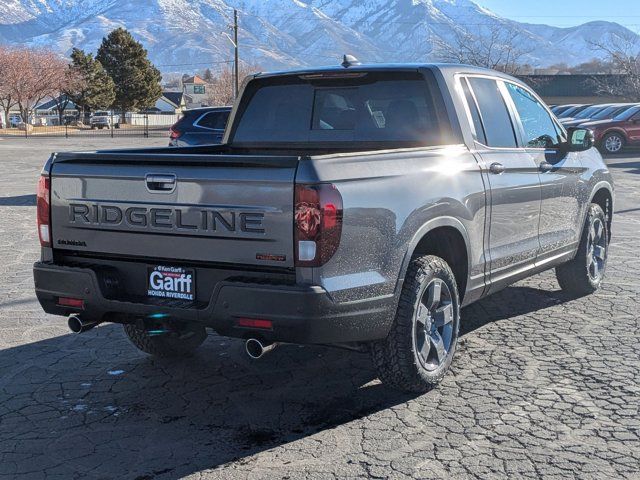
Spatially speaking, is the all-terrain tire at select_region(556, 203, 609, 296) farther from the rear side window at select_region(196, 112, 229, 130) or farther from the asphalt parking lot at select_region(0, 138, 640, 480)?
the rear side window at select_region(196, 112, 229, 130)

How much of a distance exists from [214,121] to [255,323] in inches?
447

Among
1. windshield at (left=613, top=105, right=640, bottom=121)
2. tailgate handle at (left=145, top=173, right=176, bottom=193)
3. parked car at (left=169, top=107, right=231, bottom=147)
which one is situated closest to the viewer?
tailgate handle at (left=145, top=173, right=176, bottom=193)

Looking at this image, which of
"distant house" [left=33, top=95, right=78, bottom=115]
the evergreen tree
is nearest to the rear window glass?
the evergreen tree

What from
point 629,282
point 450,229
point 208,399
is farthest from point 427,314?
→ point 629,282

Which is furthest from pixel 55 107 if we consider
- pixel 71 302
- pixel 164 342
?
pixel 71 302

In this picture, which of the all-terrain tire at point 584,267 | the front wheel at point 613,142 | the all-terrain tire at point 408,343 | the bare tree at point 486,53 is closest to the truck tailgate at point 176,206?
the all-terrain tire at point 408,343

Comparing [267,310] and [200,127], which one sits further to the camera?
[200,127]

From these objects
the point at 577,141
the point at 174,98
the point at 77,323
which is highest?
the point at 577,141

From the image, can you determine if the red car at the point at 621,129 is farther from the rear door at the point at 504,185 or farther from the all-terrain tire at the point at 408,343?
the all-terrain tire at the point at 408,343

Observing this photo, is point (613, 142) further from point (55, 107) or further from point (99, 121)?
point (55, 107)

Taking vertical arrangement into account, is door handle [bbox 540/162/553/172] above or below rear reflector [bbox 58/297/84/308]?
above

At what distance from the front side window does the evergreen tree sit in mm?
74040

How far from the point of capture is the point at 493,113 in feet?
18.8

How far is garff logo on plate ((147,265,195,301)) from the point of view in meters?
4.16
